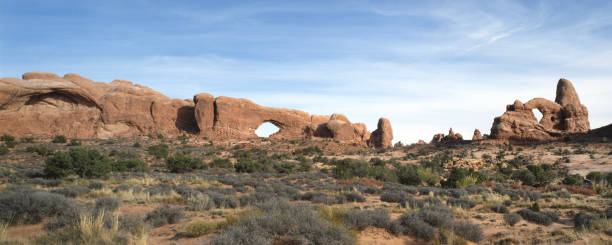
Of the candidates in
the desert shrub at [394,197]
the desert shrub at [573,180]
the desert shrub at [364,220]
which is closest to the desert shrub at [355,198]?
the desert shrub at [394,197]

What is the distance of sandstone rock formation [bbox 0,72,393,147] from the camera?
35.3 metres

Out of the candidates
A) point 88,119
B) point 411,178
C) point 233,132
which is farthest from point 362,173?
point 88,119

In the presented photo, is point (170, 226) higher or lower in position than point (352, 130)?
lower

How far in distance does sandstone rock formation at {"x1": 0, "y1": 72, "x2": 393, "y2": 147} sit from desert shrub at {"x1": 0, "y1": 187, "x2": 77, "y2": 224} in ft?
113

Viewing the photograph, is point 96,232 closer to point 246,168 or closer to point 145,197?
point 145,197

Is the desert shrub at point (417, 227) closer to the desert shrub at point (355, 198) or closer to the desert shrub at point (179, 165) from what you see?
the desert shrub at point (355, 198)

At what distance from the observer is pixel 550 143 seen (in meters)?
34.5

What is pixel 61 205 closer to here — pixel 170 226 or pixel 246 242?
pixel 170 226

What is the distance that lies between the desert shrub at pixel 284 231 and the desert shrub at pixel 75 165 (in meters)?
13.0

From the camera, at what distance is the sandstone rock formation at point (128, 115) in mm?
35281

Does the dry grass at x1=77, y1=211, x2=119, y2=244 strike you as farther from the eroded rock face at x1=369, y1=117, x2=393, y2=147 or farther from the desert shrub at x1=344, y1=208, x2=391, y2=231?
the eroded rock face at x1=369, y1=117, x2=393, y2=147

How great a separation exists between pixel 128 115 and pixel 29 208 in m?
38.2

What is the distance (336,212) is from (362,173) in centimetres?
1578

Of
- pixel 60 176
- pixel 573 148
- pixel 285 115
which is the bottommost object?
pixel 60 176
